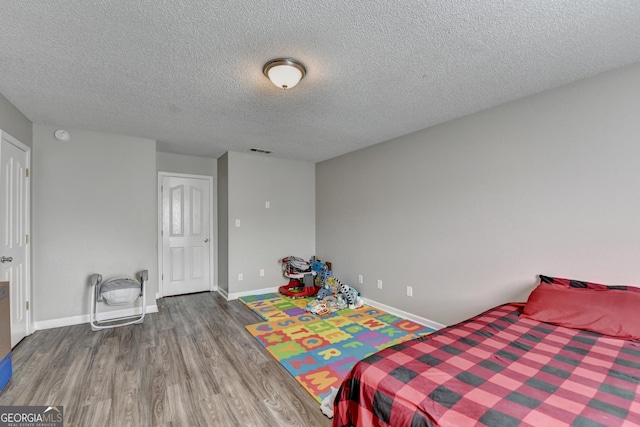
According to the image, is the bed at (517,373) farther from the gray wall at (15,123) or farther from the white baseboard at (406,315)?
the gray wall at (15,123)

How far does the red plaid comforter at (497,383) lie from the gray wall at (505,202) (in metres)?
0.83

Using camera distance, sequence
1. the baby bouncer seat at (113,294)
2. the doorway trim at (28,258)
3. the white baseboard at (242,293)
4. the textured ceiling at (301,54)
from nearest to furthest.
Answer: the textured ceiling at (301,54), the doorway trim at (28,258), the baby bouncer seat at (113,294), the white baseboard at (242,293)

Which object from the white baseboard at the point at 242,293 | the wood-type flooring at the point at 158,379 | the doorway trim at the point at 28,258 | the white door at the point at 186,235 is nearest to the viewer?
the wood-type flooring at the point at 158,379

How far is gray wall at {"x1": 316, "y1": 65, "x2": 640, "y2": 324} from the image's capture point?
80.8 inches

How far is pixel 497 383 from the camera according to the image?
1.22 meters

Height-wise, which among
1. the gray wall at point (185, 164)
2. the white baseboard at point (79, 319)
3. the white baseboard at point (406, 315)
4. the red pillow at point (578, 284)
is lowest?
the white baseboard at point (406, 315)

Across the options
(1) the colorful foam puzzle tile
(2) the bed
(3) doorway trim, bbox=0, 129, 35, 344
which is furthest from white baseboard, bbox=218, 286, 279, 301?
(2) the bed

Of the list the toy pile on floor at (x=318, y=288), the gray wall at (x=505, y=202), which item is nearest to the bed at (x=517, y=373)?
the gray wall at (x=505, y=202)

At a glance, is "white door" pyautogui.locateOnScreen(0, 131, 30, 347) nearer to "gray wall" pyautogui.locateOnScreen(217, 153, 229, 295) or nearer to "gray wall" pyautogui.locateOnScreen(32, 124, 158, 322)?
"gray wall" pyautogui.locateOnScreen(32, 124, 158, 322)

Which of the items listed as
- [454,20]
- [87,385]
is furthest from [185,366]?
[454,20]

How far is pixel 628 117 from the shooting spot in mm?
2002

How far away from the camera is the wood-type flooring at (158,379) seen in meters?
1.87

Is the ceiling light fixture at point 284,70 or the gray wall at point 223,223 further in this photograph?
the gray wall at point 223,223

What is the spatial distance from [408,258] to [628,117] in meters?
2.30
